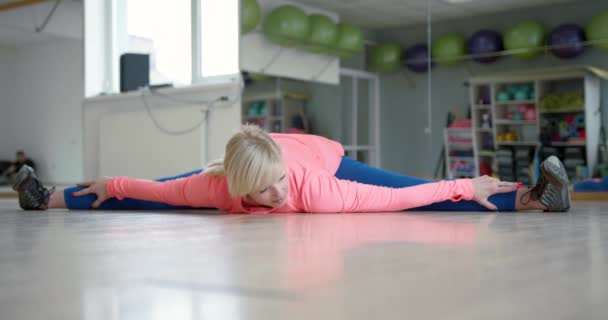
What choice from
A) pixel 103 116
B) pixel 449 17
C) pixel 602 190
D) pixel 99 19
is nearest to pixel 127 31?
pixel 99 19

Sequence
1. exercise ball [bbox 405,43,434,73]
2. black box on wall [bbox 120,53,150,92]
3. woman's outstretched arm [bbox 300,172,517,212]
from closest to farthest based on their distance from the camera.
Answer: woman's outstretched arm [bbox 300,172,517,212] < exercise ball [bbox 405,43,434,73] < black box on wall [bbox 120,53,150,92]

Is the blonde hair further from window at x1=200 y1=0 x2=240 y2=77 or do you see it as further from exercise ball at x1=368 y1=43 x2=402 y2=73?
window at x1=200 y1=0 x2=240 y2=77

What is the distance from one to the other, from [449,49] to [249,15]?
5.54 ft

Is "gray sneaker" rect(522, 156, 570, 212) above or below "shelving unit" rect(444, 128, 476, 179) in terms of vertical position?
below

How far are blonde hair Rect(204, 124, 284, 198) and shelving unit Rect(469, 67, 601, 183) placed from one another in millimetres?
2311

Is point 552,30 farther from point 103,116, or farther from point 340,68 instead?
point 103,116

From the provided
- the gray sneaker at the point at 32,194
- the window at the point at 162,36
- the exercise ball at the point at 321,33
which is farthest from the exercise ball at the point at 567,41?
the window at the point at 162,36

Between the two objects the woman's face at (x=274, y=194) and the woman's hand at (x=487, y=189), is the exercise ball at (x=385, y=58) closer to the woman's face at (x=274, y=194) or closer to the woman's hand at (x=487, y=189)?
the woman's hand at (x=487, y=189)

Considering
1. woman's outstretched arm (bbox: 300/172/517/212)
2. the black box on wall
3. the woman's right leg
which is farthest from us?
the black box on wall

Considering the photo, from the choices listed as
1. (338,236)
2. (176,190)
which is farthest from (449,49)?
(338,236)

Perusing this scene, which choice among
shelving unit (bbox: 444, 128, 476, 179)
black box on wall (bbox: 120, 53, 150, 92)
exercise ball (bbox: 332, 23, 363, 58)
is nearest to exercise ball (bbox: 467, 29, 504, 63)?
shelving unit (bbox: 444, 128, 476, 179)

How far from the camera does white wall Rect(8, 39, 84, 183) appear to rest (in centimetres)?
959

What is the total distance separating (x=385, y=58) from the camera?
451 centimetres

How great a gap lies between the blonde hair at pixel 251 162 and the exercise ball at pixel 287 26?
290 cm
